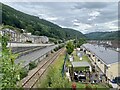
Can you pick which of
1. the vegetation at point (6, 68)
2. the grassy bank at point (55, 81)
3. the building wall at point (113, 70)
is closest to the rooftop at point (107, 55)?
the building wall at point (113, 70)

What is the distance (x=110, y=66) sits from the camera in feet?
63.7

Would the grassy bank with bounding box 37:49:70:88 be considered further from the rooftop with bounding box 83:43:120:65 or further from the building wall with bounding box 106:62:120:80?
the rooftop with bounding box 83:43:120:65

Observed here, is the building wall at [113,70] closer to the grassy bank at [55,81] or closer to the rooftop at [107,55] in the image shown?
the rooftop at [107,55]

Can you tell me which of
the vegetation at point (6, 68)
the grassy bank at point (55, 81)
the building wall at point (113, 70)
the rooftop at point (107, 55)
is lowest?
the building wall at point (113, 70)

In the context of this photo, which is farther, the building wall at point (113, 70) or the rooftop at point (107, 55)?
the rooftop at point (107, 55)

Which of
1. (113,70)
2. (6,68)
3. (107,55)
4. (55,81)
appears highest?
(6,68)

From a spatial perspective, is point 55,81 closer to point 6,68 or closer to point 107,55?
point 6,68

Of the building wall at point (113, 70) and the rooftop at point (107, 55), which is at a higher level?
the rooftop at point (107, 55)

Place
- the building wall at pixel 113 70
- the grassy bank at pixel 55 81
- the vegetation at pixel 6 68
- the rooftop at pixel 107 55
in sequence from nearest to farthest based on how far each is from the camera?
the vegetation at pixel 6 68, the grassy bank at pixel 55 81, the building wall at pixel 113 70, the rooftop at pixel 107 55

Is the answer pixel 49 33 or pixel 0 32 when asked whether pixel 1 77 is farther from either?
pixel 49 33

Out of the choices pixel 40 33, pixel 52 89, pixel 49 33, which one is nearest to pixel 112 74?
pixel 52 89

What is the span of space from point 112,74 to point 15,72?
53.7 feet

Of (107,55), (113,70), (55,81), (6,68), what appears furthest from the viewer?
(107,55)

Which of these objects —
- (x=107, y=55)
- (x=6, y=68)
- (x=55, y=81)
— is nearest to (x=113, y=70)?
(x=107, y=55)
